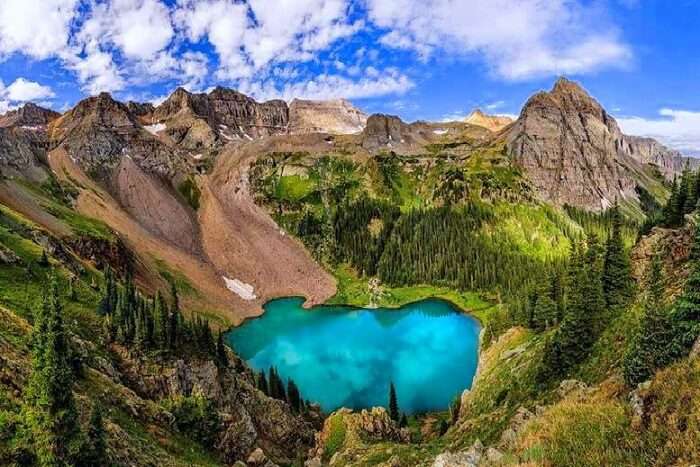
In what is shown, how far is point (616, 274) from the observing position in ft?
155

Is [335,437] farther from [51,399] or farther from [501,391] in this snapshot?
[51,399]

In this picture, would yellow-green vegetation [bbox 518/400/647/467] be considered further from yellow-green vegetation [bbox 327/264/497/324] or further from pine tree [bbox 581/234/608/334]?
yellow-green vegetation [bbox 327/264/497/324]

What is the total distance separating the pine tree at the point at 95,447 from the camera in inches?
889

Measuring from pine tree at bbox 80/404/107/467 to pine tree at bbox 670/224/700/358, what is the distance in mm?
26821

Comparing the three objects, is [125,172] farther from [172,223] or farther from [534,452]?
[534,452]

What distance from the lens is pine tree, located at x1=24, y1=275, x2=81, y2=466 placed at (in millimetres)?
21547

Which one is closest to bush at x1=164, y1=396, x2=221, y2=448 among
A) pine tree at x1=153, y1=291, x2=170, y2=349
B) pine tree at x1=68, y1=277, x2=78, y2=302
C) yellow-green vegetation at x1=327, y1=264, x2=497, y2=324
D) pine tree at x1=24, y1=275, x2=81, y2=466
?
pine tree at x1=153, y1=291, x2=170, y2=349

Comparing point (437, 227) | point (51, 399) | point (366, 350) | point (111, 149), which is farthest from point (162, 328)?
point (111, 149)

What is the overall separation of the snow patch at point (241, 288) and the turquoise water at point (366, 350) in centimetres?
667

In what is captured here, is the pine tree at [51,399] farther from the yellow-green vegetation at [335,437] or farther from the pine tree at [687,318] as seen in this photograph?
the yellow-green vegetation at [335,437]

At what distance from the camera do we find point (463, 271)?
14050cm

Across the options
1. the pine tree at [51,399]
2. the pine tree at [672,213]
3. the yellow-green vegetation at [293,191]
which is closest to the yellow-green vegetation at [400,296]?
the yellow-green vegetation at [293,191]

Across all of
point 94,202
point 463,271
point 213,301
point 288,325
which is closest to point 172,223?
point 94,202

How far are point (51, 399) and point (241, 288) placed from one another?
112 meters
